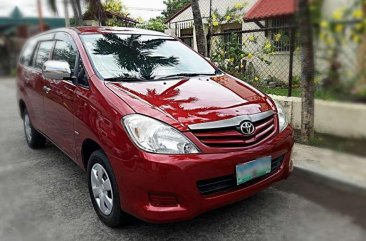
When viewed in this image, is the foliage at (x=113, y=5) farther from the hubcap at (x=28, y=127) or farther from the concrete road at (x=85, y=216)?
the hubcap at (x=28, y=127)

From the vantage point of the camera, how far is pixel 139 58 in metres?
3.34

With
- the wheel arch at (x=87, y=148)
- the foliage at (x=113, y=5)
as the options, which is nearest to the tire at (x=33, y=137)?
the wheel arch at (x=87, y=148)

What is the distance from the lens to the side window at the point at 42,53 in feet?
13.9

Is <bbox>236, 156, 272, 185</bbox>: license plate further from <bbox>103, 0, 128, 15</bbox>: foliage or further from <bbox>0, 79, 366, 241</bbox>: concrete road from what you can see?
<bbox>103, 0, 128, 15</bbox>: foliage

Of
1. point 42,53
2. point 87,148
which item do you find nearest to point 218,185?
point 87,148

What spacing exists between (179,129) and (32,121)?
305cm

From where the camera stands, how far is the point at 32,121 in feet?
15.4

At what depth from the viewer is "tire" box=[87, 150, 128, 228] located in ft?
8.43

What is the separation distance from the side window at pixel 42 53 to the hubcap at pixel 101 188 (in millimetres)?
2005

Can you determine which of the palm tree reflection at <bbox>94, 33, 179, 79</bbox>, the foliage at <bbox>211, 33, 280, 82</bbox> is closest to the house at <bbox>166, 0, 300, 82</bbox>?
the foliage at <bbox>211, 33, 280, 82</bbox>

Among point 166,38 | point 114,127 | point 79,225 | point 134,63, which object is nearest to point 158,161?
point 114,127

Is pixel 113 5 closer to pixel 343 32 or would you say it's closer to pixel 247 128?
pixel 247 128

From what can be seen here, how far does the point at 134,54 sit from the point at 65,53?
81cm

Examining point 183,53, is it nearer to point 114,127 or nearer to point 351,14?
point 114,127
